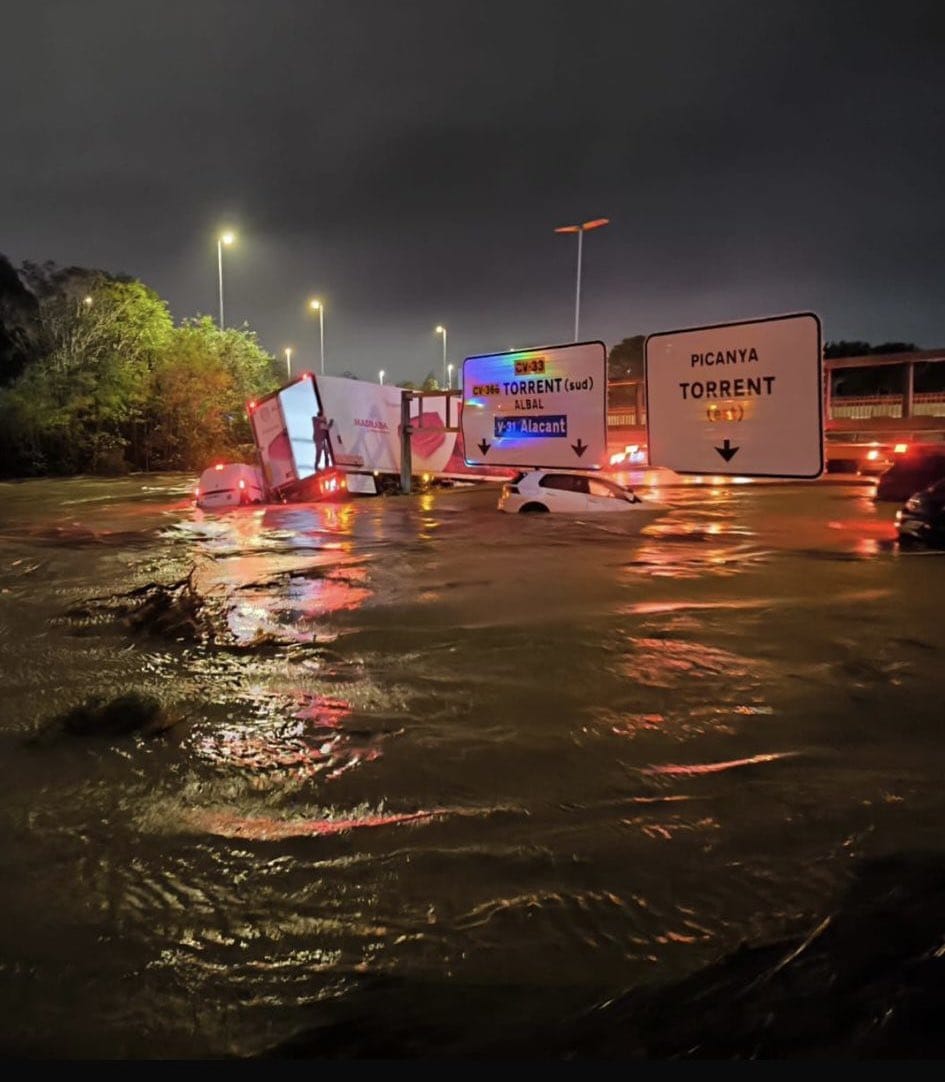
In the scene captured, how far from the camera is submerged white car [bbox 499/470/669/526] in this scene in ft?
61.0

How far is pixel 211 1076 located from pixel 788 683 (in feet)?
16.8

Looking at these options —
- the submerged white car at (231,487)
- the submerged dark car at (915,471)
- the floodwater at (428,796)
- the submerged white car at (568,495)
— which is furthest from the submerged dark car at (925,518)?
the submerged white car at (231,487)

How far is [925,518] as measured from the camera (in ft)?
43.5

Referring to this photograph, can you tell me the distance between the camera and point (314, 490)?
22.9 metres

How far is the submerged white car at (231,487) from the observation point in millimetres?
23203

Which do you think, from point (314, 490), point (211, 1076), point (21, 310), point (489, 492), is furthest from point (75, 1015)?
point (21, 310)

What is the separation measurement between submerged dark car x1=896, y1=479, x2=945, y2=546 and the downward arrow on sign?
967 centimetres

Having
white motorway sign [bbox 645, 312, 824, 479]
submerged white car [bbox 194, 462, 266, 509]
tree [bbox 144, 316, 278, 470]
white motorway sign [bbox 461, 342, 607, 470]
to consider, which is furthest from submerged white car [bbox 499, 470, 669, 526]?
tree [bbox 144, 316, 278, 470]

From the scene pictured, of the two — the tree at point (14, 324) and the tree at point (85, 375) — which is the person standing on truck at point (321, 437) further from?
the tree at point (14, 324)

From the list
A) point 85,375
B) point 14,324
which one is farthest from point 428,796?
point 14,324

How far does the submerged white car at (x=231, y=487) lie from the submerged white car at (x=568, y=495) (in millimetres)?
8136

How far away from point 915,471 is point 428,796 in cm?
1836

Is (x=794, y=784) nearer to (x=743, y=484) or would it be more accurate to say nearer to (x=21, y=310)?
(x=743, y=484)

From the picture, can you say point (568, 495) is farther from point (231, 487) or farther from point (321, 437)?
point (231, 487)
